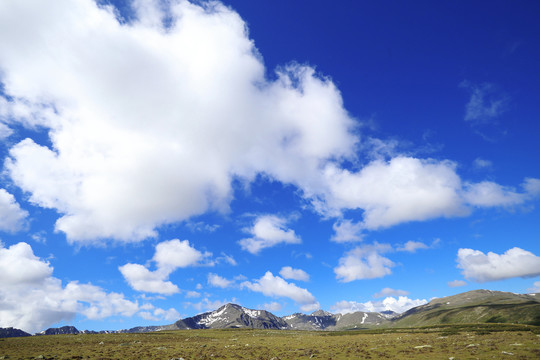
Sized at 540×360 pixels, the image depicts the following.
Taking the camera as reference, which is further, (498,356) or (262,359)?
(262,359)

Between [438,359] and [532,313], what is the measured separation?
25354 centimetres

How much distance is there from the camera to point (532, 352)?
29.7 metres

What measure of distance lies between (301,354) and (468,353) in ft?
64.1

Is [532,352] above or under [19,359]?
under

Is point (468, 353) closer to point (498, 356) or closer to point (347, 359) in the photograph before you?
A: point (498, 356)

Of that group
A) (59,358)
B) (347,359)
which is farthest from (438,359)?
(59,358)

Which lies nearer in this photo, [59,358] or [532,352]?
[532,352]

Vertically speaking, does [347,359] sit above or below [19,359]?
below

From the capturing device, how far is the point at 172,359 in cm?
3372

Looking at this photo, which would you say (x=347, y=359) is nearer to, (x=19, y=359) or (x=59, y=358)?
(x=59, y=358)

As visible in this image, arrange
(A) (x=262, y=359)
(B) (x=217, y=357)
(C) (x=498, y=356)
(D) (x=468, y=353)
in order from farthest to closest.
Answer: (B) (x=217, y=357)
(A) (x=262, y=359)
(D) (x=468, y=353)
(C) (x=498, y=356)

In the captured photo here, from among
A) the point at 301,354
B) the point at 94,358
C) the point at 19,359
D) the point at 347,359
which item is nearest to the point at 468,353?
the point at 347,359

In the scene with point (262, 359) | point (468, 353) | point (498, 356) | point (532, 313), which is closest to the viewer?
point (498, 356)

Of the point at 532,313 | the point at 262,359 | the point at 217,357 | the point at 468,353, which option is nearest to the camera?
the point at 468,353
